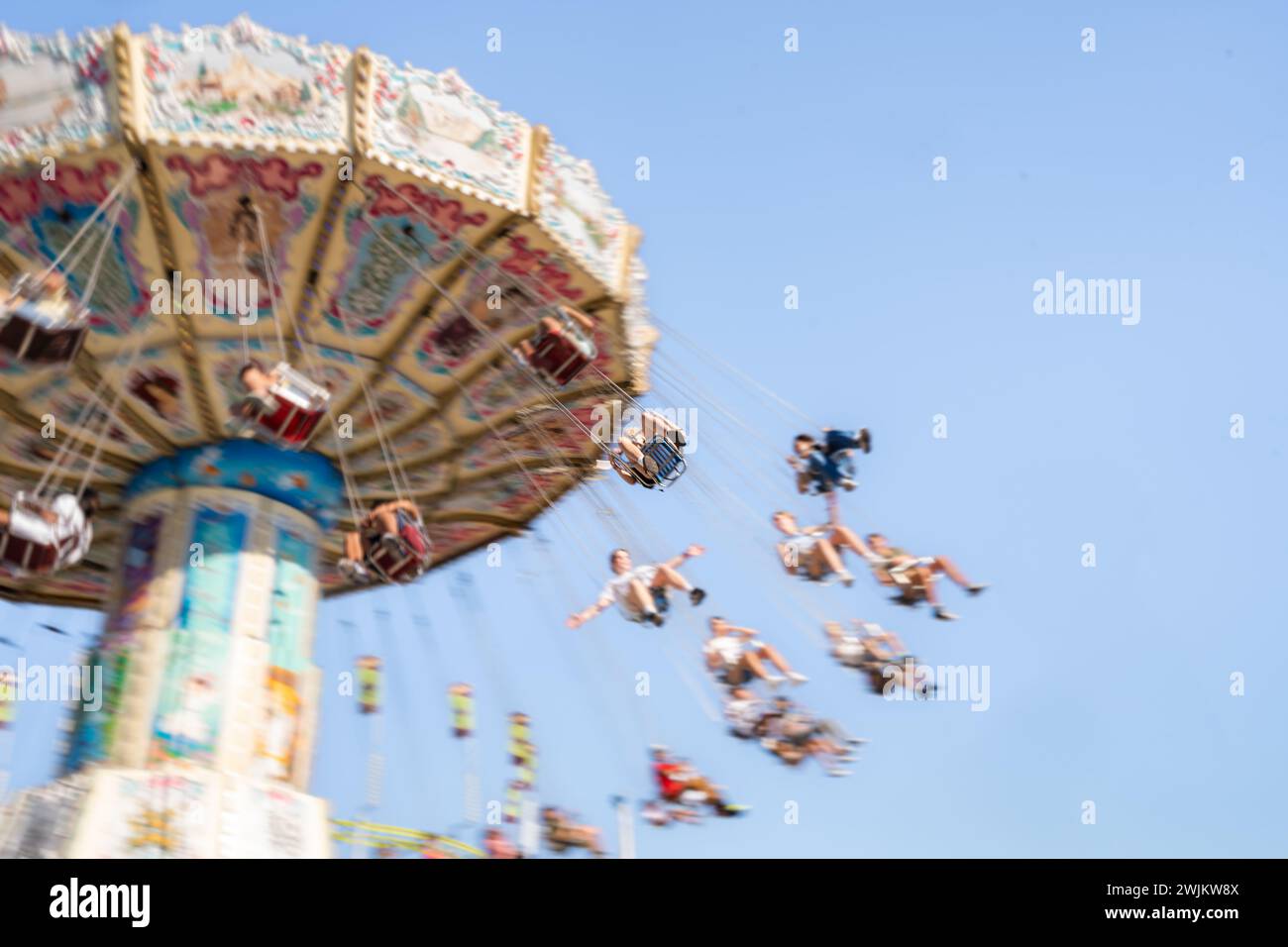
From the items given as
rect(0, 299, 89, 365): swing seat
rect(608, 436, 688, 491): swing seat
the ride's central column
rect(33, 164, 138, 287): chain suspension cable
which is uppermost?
rect(33, 164, 138, 287): chain suspension cable

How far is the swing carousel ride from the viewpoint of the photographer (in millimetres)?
9984

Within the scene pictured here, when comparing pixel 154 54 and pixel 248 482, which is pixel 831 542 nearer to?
pixel 248 482

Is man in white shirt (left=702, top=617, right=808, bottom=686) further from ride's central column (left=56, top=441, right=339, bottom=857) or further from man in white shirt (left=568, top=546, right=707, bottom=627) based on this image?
ride's central column (left=56, top=441, right=339, bottom=857)

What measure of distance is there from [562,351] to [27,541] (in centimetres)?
367

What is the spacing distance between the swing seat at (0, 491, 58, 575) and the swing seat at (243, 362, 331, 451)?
1462 millimetres

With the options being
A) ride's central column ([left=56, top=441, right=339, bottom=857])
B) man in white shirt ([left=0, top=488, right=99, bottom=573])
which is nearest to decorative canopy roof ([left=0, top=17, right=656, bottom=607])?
ride's central column ([left=56, top=441, right=339, bottom=857])

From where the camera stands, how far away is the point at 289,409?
9945 mm

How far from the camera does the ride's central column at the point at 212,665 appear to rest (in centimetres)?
1012

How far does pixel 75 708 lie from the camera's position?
11.0m

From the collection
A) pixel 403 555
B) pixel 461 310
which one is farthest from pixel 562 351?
pixel 403 555

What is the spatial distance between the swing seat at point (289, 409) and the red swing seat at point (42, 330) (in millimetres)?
1183
